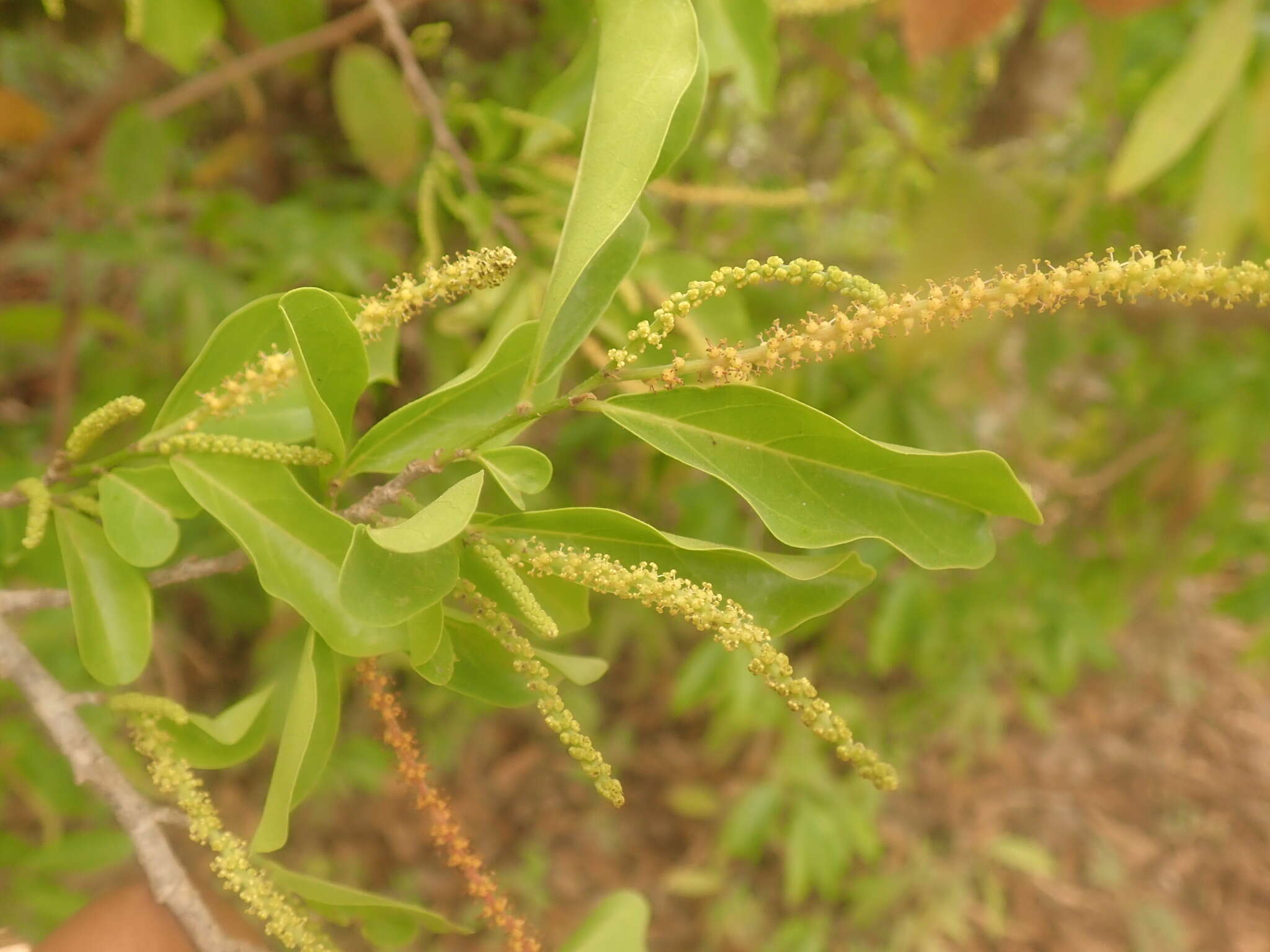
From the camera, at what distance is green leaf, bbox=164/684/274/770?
70 cm

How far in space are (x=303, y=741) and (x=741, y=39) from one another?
829 millimetres

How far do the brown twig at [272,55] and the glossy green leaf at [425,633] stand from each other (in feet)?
3.25

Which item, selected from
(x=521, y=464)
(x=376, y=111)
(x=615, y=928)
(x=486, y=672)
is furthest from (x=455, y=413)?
(x=376, y=111)

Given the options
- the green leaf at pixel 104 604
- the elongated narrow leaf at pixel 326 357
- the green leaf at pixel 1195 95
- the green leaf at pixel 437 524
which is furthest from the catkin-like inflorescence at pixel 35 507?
the green leaf at pixel 1195 95

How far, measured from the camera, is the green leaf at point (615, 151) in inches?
22.8

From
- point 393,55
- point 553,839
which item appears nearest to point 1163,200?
point 393,55

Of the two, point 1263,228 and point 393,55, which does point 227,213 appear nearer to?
point 393,55

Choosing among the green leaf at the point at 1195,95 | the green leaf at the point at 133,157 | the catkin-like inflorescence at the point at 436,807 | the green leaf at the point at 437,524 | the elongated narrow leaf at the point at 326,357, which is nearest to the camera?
the green leaf at the point at 437,524

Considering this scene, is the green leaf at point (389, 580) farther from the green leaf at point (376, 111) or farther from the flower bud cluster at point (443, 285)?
the green leaf at point (376, 111)

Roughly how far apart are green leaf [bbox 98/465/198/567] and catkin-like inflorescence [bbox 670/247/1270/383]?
0.38 metres

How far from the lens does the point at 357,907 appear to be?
0.66 meters

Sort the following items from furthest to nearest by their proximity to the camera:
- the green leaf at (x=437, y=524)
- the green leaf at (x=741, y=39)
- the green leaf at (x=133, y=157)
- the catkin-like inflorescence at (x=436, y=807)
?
the green leaf at (x=133, y=157)
the green leaf at (x=741, y=39)
the catkin-like inflorescence at (x=436, y=807)
the green leaf at (x=437, y=524)

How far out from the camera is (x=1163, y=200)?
79.6 inches

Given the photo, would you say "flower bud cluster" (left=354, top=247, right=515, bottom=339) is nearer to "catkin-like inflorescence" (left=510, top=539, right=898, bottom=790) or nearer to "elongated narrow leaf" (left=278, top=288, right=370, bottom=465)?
"elongated narrow leaf" (left=278, top=288, right=370, bottom=465)
